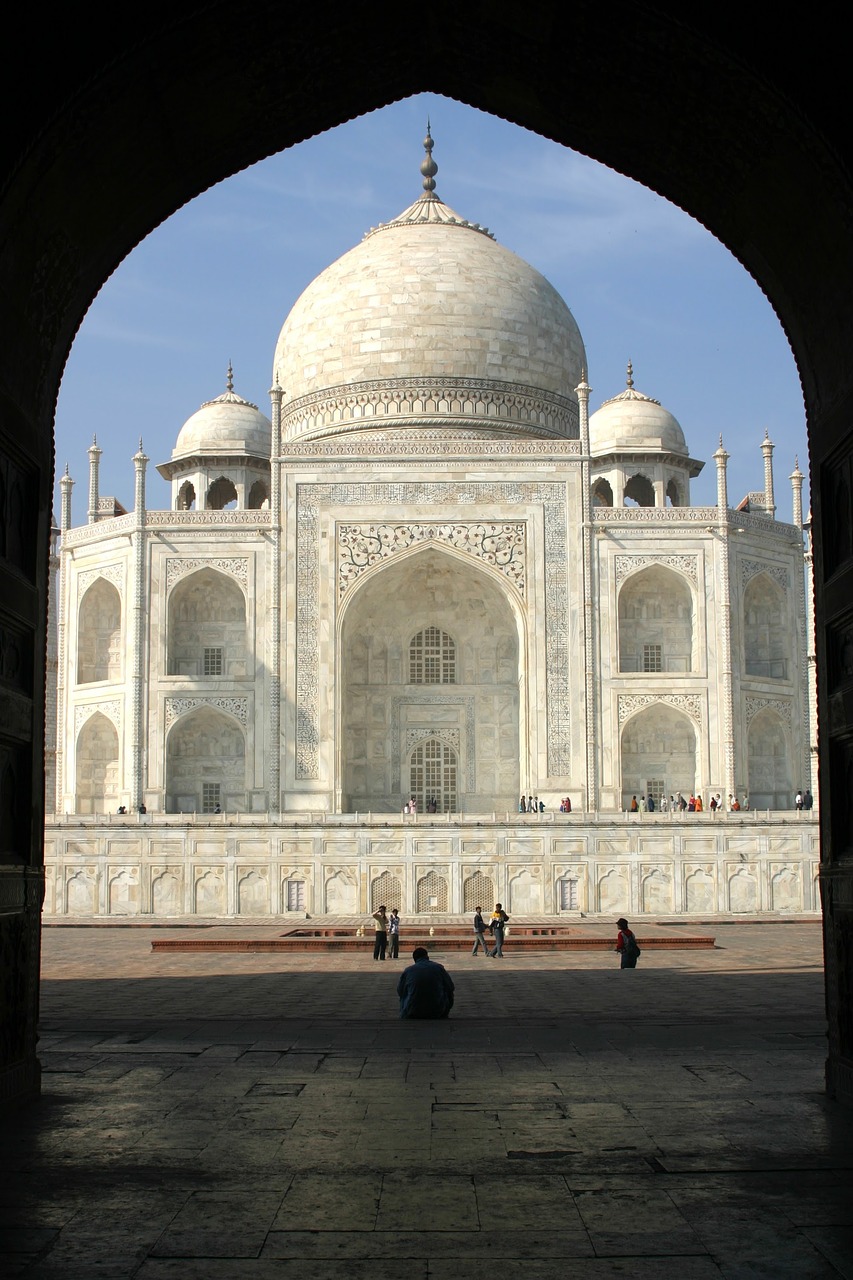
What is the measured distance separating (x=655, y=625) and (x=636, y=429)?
5.97 meters

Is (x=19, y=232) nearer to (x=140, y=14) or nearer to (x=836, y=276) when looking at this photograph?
(x=140, y=14)

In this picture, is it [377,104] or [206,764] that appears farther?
[206,764]

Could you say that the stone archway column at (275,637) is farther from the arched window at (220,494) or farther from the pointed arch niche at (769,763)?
the pointed arch niche at (769,763)

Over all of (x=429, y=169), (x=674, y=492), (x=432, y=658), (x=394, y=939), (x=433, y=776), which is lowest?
(x=394, y=939)

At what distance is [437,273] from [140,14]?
30079 millimetres

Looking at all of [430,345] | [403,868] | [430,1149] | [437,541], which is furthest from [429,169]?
[430,1149]

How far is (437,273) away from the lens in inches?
1385

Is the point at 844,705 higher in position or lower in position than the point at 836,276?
lower

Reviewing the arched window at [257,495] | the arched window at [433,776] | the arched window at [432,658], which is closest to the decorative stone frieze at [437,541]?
the arched window at [432,658]

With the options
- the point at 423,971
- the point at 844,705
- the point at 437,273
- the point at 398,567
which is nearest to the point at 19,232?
the point at 844,705

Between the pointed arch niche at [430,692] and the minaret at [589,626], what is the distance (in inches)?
70.5

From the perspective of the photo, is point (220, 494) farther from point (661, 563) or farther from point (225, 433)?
point (661, 563)

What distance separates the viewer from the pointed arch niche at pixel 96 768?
3162 cm

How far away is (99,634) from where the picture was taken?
106 ft
